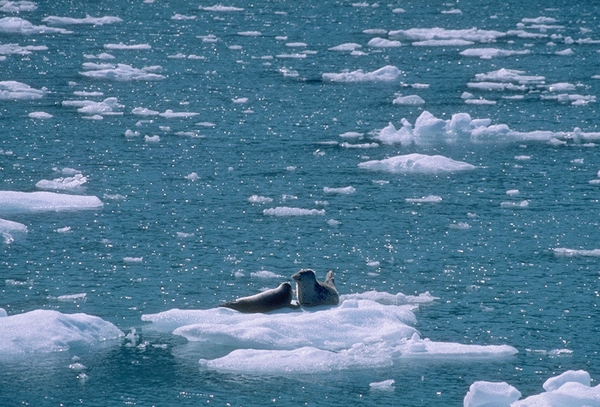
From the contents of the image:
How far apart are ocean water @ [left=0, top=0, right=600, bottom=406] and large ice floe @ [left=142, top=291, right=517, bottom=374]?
0.08ft

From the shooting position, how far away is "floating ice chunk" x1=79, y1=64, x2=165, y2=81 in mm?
25984

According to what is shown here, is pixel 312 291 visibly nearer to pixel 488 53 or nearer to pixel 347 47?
pixel 488 53

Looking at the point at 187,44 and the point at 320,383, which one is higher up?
the point at 187,44

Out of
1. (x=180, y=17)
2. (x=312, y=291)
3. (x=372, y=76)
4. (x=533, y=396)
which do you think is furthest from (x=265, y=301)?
(x=180, y=17)

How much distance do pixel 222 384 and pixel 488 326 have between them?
300 cm

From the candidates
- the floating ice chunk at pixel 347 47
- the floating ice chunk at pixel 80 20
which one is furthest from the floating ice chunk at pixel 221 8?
the floating ice chunk at pixel 347 47

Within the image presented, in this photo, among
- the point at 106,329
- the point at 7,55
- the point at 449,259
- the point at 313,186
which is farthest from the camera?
the point at 7,55

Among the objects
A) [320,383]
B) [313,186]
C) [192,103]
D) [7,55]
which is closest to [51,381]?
[320,383]

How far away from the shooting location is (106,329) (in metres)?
10.5

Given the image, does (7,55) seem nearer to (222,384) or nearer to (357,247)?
(357,247)

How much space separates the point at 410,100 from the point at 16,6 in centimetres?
2082

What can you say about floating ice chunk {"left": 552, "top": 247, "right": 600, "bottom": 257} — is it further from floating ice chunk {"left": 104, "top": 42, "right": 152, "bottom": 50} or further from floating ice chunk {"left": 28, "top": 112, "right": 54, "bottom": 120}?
floating ice chunk {"left": 104, "top": 42, "right": 152, "bottom": 50}

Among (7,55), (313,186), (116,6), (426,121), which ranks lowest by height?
(313,186)

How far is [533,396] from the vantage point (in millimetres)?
8703
